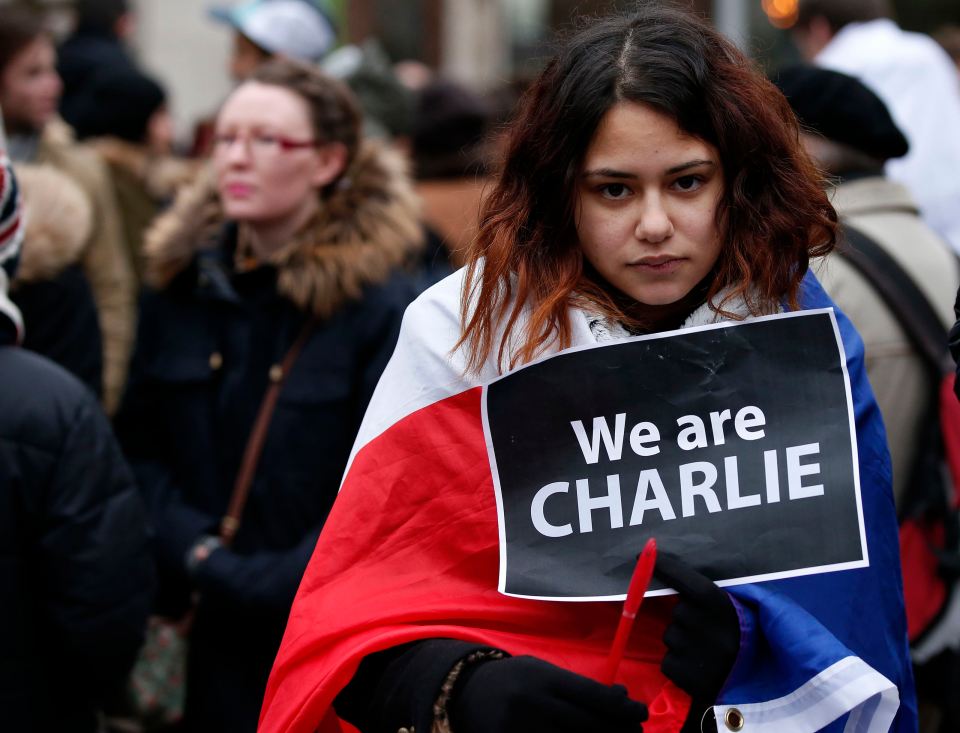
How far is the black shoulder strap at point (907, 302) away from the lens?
3.27 m

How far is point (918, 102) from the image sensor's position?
215 inches

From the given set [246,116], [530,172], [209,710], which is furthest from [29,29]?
[530,172]

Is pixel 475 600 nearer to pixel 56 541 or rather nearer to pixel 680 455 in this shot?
pixel 680 455

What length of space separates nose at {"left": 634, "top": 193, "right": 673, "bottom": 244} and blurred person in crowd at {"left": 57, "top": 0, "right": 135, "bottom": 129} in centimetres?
489

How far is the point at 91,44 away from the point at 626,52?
5.69 meters

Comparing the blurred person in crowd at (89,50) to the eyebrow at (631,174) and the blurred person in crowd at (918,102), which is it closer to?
the blurred person in crowd at (918,102)

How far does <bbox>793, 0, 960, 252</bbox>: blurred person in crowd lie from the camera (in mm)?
5332

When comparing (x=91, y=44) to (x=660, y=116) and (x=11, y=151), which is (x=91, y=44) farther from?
(x=660, y=116)

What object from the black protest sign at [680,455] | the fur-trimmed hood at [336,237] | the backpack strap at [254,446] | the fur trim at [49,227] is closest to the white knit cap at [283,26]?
the fur-trimmed hood at [336,237]

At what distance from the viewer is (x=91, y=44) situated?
715cm

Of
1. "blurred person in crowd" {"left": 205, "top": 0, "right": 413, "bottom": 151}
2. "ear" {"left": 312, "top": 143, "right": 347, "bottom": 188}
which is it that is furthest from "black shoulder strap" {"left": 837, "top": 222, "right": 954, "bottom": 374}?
"blurred person in crowd" {"left": 205, "top": 0, "right": 413, "bottom": 151}

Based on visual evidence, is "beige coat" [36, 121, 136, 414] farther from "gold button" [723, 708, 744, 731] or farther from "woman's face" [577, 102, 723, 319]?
"gold button" [723, 708, 744, 731]

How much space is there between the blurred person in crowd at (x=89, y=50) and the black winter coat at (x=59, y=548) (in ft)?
12.7

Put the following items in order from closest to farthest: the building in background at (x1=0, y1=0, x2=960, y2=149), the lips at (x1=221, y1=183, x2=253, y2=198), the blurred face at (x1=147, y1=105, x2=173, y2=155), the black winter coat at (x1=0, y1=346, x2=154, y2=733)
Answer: the black winter coat at (x1=0, y1=346, x2=154, y2=733)
the lips at (x1=221, y1=183, x2=253, y2=198)
the blurred face at (x1=147, y1=105, x2=173, y2=155)
the building in background at (x1=0, y1=0, x2=960, y2=149)
